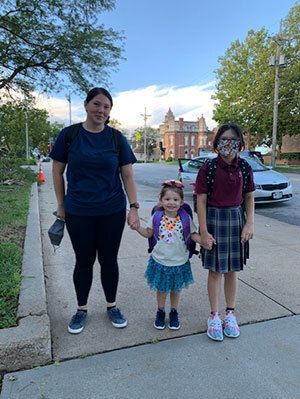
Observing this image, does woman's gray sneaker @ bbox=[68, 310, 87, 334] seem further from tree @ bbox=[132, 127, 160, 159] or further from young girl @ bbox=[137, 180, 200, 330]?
tree @ bbox=[132, 127, 160, 159]

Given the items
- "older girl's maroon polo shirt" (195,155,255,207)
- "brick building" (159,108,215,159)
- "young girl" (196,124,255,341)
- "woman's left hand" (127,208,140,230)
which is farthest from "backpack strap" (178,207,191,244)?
"brick building" (159,108,215,159)

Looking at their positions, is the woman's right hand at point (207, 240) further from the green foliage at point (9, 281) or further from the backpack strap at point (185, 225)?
the green foliage at point (9, 281)

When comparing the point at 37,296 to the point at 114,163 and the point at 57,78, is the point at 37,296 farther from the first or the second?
the point at 57,78

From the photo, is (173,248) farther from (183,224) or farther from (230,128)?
(230,128)

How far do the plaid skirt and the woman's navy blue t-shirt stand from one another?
774 millimetres

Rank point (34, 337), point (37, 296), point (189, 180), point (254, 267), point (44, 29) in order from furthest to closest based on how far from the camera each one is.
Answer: point (44, 29) → point (189, 180) → point (254, 267) → point (37, 296) → point (34, 337)

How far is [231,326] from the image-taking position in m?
2.83

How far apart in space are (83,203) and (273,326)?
73.2 inches

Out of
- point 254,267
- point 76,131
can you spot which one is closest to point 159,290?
point 76,131

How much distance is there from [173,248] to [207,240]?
0.93ft

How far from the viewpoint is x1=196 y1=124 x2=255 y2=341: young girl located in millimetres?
2623

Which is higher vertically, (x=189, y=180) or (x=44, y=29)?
(x=44, y=29)

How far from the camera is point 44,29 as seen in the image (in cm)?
1338

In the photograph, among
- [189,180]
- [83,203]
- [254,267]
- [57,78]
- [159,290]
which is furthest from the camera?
[57,78]
